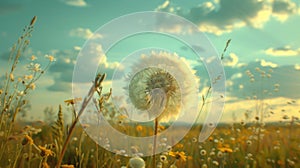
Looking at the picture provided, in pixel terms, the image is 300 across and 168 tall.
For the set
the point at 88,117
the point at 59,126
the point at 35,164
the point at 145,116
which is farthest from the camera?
the point at 88,117

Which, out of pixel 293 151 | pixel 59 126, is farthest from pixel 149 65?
pixel 293 151

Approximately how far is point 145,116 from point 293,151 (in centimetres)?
250

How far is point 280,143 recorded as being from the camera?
16.5ft

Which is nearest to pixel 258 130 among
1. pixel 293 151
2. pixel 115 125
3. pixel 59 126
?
pixel 293 151

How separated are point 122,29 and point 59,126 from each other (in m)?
1.74

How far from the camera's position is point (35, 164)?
3537 mm

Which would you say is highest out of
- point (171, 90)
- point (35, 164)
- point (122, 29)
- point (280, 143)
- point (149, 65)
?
point (122, 29)

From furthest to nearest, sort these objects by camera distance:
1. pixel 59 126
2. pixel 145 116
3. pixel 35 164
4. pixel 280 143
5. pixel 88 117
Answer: pixel 280 143 → pixel 88 117 → pixel 35 164 → pixel 145 116 → pixel 59 126

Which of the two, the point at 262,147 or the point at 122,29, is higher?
the point at 122,29

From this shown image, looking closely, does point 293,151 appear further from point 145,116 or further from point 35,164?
point 35,164

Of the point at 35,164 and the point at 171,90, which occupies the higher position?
the point at 171,90

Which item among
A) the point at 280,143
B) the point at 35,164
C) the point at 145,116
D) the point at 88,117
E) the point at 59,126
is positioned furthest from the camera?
the point at 280,143

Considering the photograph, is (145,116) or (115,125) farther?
(115,125)

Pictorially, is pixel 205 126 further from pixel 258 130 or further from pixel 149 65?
pixel 149 65
